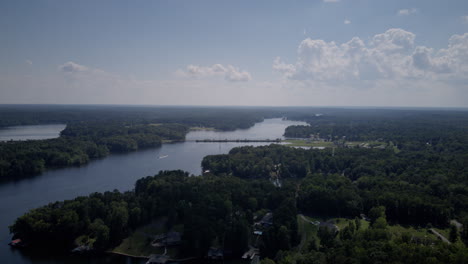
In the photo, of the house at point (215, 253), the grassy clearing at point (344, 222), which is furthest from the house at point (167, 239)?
the grassy clearing at point (344, 222)

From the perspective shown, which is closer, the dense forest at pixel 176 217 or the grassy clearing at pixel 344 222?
the dense forest at pixel 176 217

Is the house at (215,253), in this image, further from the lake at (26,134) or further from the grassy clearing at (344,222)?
the lake at (26,134)

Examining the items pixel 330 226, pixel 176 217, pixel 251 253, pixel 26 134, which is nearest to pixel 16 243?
pixel 176 217

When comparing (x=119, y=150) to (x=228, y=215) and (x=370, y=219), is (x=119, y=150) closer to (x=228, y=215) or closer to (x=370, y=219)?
(x=228, y=215)

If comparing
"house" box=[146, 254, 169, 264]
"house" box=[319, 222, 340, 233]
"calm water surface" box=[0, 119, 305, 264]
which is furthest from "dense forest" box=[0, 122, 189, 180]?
"house" box=[319, 222, 340, 233]

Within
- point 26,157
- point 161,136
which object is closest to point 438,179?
point 26,157

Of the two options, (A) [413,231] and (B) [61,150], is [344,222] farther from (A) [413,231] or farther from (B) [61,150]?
(B) [61,150]

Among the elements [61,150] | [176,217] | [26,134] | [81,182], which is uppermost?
[26,134]
